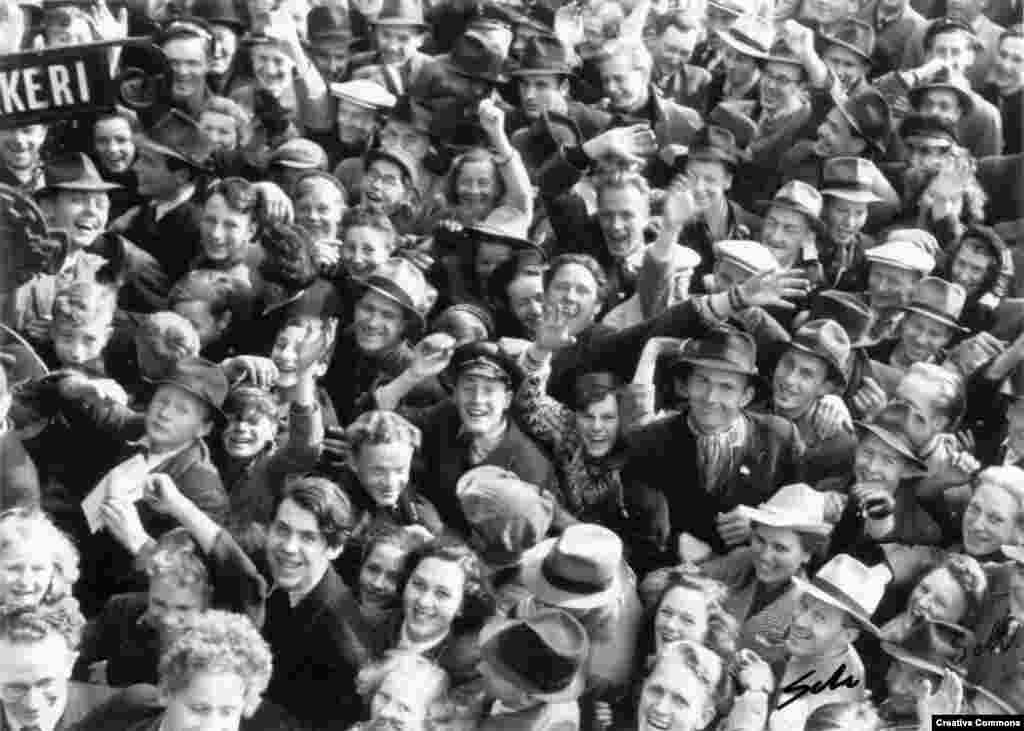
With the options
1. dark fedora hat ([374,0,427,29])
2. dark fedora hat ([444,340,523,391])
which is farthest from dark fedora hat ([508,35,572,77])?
dark fedora hat ([444,340,523,391])

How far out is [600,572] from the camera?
14.6 m

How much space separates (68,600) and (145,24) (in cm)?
470

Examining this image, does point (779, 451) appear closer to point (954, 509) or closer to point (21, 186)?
point (954, 509)

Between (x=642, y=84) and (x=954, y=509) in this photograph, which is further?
(x=642, y=84)

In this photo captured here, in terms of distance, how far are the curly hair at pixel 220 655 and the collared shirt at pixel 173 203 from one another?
3.11 m

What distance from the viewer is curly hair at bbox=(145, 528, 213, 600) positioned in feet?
48.5

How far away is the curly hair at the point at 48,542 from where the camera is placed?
48.8 ft

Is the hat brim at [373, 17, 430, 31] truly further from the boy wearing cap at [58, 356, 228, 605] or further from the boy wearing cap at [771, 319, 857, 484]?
the boy wearing cap at [771, 319, 857, 484]

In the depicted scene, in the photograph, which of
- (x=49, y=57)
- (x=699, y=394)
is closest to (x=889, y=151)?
(x=699, y=394)

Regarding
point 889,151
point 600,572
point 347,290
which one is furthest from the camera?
point 889,151

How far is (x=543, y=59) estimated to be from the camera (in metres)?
17.9

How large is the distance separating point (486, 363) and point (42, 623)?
262 cm

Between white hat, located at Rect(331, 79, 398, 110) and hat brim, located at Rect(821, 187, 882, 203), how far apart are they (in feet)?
8.65

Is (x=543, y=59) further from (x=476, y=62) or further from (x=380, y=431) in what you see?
(x=380, y=431)
